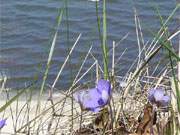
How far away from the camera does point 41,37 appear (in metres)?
4.03

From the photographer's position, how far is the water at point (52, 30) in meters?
3.55

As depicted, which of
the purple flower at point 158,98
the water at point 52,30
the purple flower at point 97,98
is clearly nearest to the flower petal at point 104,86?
the purple flower at point 97,98

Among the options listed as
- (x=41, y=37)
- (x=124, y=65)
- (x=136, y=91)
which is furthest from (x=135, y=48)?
→ (x=136, y=91)

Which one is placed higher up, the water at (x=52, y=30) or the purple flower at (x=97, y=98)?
the water at (x=52, y=30)

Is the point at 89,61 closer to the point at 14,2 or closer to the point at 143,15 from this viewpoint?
the point at 143,15

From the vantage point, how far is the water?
3.55 meters

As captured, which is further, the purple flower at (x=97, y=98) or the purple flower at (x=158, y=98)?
the purple flower at (x=158, y=98)

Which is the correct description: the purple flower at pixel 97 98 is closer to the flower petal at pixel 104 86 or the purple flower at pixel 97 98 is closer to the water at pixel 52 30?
the flower petal at pixel 104 86

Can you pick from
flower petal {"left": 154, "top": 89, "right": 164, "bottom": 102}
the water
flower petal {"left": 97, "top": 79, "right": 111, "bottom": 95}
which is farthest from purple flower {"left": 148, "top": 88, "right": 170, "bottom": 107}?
the water

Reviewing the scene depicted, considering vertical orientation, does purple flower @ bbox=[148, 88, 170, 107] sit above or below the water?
below

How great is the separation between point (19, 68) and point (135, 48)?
68 centimetres

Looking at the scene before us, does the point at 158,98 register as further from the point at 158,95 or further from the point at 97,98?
the point at 97,98

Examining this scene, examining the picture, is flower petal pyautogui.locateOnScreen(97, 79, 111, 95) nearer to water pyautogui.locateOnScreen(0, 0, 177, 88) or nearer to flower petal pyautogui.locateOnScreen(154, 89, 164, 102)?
flower petal pyautogui.locateOnScreen(154, 89, 164, 102)

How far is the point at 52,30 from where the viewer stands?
3.42 metres
